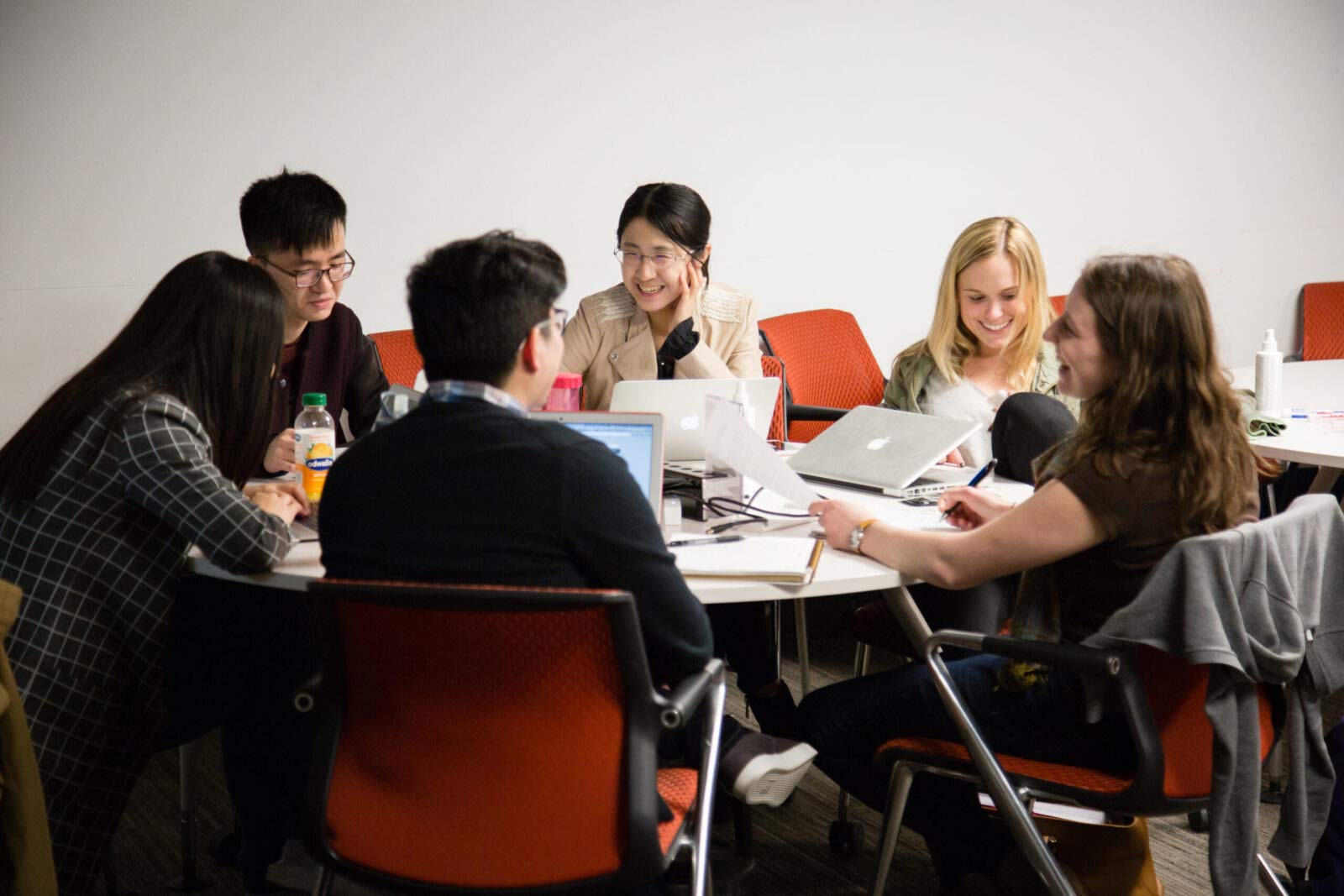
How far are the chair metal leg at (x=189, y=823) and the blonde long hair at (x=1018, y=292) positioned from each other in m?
1.98

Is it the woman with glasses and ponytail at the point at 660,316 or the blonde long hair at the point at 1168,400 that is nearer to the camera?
the blonde long hair at the point at 1168,400

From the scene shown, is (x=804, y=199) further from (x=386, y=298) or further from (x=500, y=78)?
(x=386, y=298)

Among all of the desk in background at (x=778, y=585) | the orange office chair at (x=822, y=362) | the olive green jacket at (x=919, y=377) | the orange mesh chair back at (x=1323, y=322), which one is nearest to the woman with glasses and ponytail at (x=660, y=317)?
the olive green jacket at (x=919, y=377)

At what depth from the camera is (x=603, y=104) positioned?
4.38 meters

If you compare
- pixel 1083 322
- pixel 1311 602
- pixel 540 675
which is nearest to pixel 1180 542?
pixel 1311 602

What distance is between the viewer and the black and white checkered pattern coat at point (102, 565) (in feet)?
6.11

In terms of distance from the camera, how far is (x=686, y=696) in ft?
4.88

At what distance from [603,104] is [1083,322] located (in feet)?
9.23

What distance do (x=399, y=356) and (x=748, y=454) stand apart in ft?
5.78

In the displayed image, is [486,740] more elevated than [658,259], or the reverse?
[658,259]

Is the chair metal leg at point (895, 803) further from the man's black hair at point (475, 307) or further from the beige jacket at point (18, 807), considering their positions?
the beige jacket at point (18, 807)

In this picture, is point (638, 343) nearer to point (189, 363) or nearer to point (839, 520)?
point (839, 520)

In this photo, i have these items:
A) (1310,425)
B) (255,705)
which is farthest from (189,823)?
(1310,425)

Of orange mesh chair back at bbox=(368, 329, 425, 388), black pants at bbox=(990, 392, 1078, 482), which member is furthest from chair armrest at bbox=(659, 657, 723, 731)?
orange mesh chair back at bbox=(368, 329, 425, 388)
